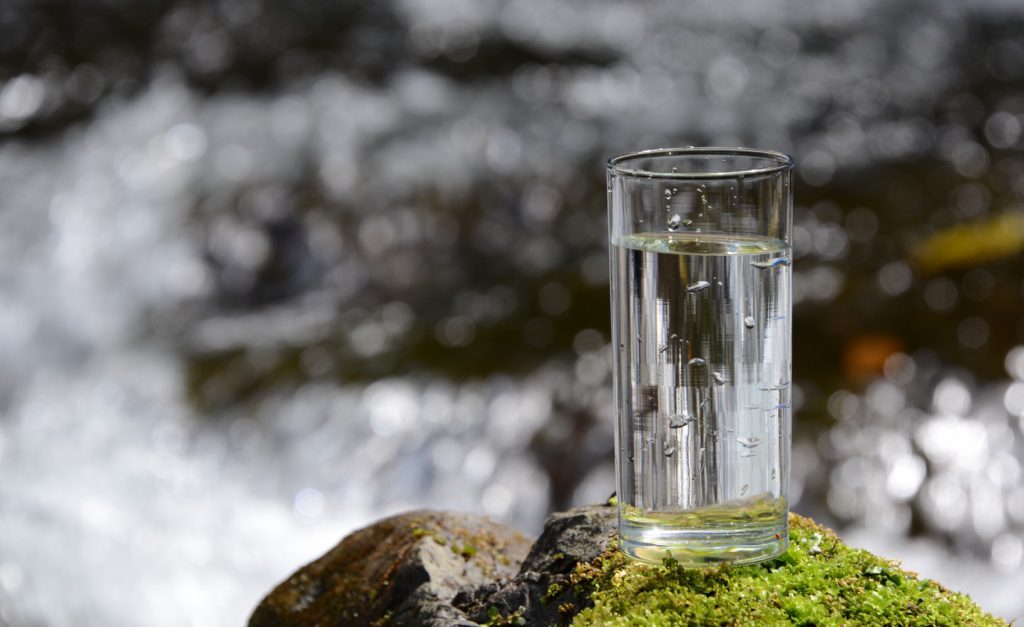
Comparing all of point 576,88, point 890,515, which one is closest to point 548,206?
point 576,88

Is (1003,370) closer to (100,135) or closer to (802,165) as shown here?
(802,165)

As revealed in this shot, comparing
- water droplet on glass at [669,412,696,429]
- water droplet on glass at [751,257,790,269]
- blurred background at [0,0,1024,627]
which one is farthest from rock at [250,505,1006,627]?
blurred background at [0,0,1024,627]

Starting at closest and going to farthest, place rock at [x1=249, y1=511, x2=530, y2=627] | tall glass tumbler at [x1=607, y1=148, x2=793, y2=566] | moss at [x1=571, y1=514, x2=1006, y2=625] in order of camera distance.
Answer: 1. moss at [x1=571, y1=514, x2=1006, y2=625]
2. tall glass tumbler at [x1=607, y1=148, x2=793, y2=566]
3. rock at [x1=249, y1=511, x2=530, y2=627]

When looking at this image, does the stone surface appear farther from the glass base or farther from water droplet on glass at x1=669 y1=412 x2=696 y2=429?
water droplet on glass at x1=669 y1=412 x2=696 y2=429

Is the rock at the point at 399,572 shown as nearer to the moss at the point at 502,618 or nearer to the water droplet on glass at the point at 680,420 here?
the moss at the point at 502,618

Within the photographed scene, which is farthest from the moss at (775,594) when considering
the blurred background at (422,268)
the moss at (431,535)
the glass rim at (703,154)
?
the blurred background at (422,268)

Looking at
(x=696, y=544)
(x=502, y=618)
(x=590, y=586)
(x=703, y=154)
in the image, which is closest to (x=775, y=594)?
(x=696, y=544)
